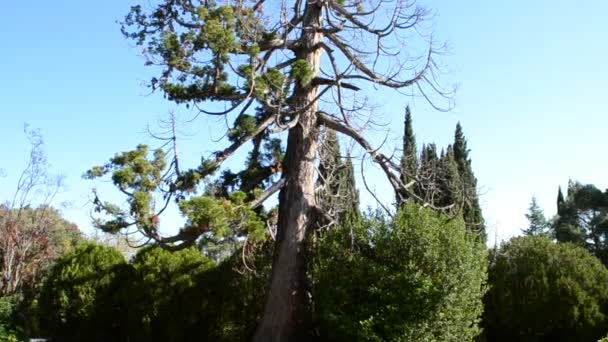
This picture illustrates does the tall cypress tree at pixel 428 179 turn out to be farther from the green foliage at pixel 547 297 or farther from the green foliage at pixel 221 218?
the green foliage at pixel 547 297

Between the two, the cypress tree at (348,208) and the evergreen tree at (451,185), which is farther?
the evergreen tree at (451,185)

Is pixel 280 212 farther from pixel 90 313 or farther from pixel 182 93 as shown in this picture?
pixel 90 313

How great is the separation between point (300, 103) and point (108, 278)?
5849 millimetres

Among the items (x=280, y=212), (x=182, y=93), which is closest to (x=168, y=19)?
(x=182, y=93)

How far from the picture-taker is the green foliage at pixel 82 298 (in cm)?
1202

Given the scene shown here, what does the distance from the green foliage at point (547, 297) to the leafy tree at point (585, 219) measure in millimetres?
16394

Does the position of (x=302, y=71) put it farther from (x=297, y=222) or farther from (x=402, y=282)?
(x=402, y=282)

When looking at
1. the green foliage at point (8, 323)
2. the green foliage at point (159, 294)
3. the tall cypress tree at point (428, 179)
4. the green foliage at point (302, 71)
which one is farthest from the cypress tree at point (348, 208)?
the green foliage at point (8, 323)

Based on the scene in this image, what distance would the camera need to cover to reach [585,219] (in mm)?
31750

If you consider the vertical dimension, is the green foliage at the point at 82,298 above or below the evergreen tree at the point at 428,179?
below

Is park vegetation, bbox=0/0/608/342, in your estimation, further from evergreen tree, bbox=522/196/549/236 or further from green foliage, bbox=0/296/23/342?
evergreen tree, bbox=522/196/549/236

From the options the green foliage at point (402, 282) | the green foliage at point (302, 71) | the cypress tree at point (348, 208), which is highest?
the green foliage at point (302, 71)

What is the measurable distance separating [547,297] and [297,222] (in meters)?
7.78

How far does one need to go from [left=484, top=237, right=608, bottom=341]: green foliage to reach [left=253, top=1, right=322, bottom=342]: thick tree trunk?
6313mm
